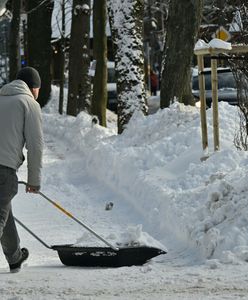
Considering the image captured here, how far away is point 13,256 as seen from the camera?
7590mm

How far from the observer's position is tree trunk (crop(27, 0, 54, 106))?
30291mm

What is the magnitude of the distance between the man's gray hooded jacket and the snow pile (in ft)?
4.35

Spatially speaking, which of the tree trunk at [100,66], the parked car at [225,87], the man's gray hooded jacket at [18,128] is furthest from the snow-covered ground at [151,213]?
the parked car at [225,87]

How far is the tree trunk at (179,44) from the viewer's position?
15539 millimetres

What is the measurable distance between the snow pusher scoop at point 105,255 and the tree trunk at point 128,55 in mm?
9460

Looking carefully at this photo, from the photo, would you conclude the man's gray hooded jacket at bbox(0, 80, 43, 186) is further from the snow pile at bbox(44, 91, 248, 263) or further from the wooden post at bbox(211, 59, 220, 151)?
the wooden post at bbox(211, 59, 220, 151)

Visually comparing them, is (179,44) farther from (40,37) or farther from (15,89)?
(40,37)

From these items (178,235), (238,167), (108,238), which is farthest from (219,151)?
(108,238)

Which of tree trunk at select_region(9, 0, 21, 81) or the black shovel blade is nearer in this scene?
the black shovel blade

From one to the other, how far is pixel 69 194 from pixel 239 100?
9.61 ft

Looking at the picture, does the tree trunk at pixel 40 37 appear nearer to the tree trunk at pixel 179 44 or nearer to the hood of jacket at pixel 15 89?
the tree trunk at pixel 179 44

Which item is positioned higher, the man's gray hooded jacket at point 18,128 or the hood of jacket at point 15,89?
the hood of jacket at point 15,89

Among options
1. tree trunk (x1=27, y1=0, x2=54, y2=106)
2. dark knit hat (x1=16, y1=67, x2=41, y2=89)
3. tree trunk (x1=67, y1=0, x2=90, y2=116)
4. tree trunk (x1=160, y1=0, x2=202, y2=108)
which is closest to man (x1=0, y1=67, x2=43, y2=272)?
dark knit hat (x1=16, y1=67, x2=41, y2=89)

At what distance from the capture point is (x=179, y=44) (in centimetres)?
1564
